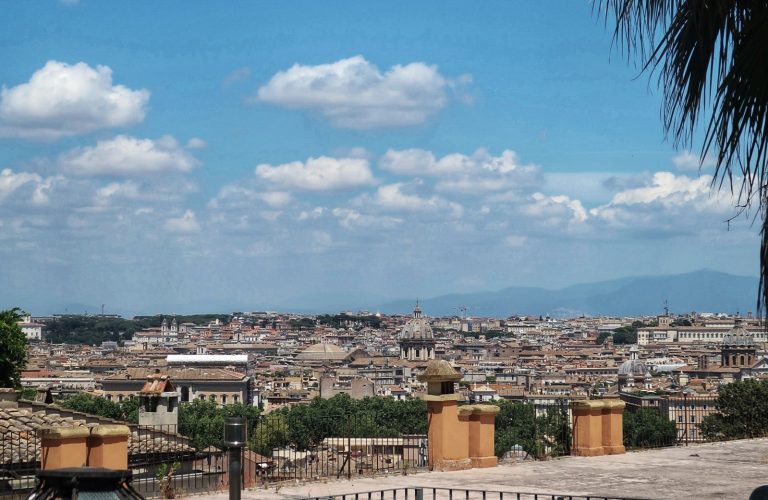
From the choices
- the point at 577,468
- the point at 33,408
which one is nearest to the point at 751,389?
the point at 577,468

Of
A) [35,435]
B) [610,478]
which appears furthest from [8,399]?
[610,478]

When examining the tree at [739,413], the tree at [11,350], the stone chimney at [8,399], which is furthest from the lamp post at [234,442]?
the tree at [11,350]

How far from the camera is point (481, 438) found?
1436 centimetres

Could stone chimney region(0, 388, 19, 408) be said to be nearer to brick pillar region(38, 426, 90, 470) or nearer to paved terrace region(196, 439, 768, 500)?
paved terrace region(196, 439, 768, 500)

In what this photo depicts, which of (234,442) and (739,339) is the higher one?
(739,339)

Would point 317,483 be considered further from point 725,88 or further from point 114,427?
point 725,88

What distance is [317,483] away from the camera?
42.6ft

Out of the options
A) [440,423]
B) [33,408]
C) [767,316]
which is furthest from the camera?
[33,408]

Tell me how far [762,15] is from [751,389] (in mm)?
28107

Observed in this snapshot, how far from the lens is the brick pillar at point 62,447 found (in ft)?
35.9

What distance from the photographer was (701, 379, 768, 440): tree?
22573 mm

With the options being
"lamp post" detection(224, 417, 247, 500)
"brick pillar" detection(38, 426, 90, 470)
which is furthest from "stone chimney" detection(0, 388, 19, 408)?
"lamp post" detection(224, 417, 247, 500)

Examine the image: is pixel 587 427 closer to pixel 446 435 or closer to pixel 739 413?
pixel 446 435

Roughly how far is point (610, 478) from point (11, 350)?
51.7ft
